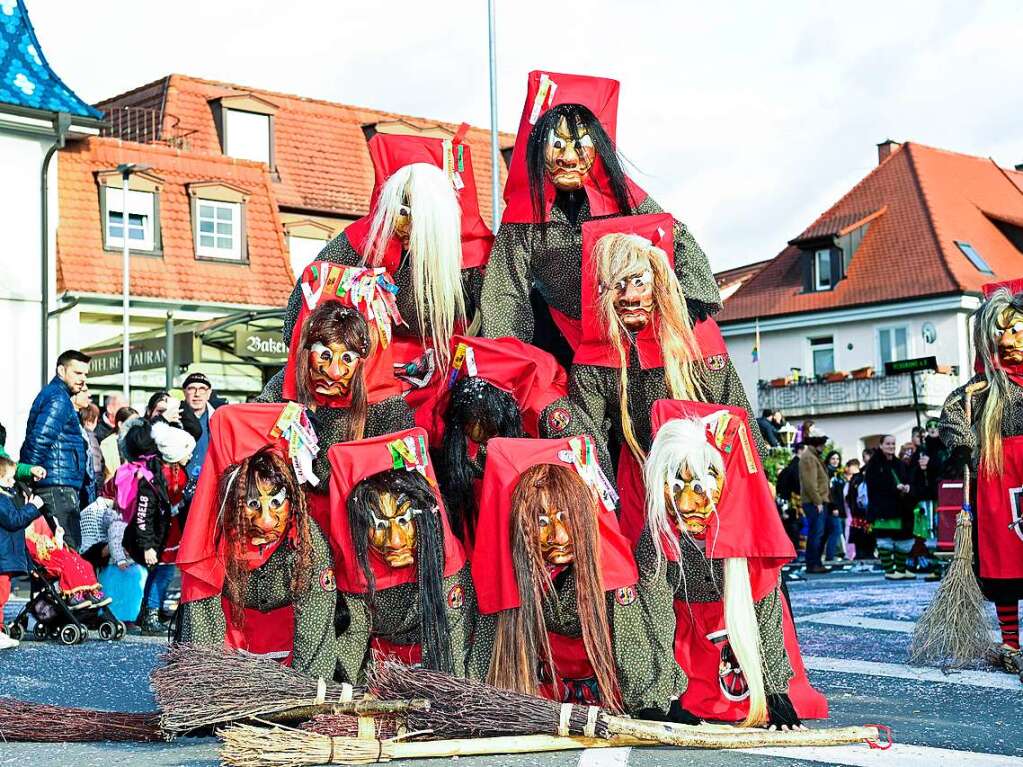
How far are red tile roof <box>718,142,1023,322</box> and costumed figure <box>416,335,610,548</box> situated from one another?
3129 cm

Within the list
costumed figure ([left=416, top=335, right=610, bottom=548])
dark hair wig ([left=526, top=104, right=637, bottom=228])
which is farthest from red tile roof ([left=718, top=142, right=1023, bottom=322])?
costumed figure ([left=416, top=335, right=610, bottom=548])

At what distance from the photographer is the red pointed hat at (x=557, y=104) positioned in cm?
689

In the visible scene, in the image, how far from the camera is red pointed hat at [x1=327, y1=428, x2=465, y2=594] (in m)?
5.88

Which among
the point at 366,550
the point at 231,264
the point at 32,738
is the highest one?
the point at 231,264

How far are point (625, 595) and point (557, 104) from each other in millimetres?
2437

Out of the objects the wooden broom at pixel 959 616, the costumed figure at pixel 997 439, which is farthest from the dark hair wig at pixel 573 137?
the wooden broom at pixel 959 616

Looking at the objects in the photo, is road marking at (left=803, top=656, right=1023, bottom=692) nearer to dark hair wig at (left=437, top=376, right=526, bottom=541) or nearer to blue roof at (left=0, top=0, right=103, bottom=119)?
dark hair wig at (left=437, top=376, right=526, bottom=541)

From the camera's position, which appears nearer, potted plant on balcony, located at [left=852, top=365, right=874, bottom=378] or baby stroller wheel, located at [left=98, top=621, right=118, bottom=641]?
baby stroller wheel, located at [left=98, top=621, right=118, bottom=641]

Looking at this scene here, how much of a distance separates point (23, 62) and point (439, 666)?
19612 mm

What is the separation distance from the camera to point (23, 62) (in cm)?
2286

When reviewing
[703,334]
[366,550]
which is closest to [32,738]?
[366,550]

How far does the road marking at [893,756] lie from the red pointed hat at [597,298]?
182cm

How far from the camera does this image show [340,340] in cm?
626

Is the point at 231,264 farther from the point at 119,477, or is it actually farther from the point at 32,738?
the point at 32,738
